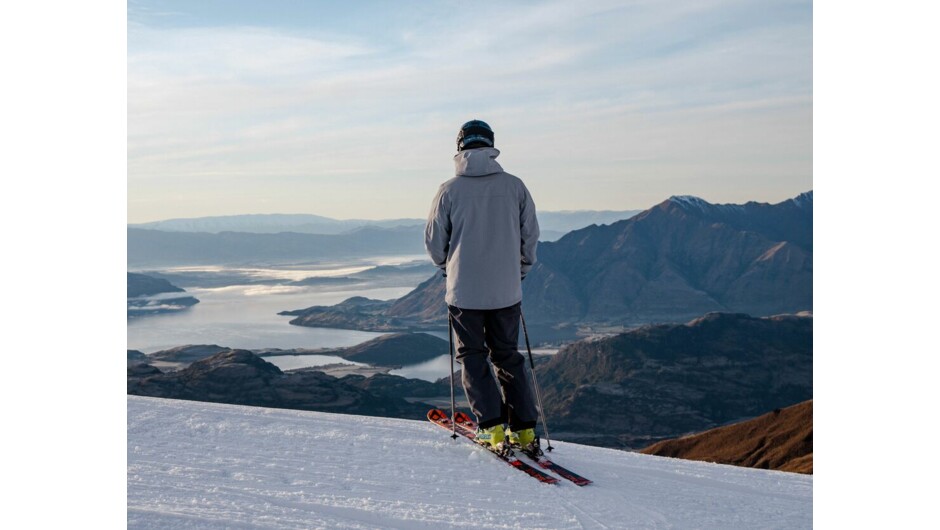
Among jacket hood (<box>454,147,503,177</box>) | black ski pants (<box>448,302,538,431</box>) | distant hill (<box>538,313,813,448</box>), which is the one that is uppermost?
jacket hood (<box>454,147,503,177</box>)

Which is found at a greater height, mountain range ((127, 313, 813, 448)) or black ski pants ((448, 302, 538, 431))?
black ski pants ((448, 302, 538, 431))

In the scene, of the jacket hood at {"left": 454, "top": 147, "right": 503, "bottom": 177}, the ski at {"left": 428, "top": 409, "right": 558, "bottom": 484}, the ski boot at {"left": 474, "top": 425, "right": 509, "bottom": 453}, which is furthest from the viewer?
the ski boot at {"left": 474, "top": 425, "right": 509, "bottom": 453}

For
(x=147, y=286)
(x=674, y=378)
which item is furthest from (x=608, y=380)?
(x=147, y=286)

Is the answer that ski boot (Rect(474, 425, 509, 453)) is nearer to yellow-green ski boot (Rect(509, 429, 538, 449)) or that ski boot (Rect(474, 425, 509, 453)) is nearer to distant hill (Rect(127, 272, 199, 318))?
yellow-green ski boot (Rect(509, 429, 538, 449))

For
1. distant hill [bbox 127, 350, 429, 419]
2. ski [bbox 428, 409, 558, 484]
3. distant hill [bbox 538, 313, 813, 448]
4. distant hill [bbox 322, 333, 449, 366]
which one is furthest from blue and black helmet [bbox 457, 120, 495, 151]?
distant hill [bbox 322, 333, 449, 366]

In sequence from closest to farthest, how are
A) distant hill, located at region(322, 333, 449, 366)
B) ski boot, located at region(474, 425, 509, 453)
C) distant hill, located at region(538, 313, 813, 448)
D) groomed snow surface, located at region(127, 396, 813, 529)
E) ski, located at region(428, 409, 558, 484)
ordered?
groomed snow surface, located at region(127, 396, 813, 529)
ski, located at region(428, 409, 558, 484)
ski boot, located at region(474, 425, 509, 453)
distant hill, located at region(538, 313, 813, 448)
distant hill, located at region(322, 333, 449, 366)

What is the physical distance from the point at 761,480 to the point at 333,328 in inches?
6930

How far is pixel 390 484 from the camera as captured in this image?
195 inches

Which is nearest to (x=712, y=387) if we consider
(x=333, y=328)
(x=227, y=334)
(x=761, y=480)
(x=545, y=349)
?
(x=545, y=349)

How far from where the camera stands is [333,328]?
17800cm

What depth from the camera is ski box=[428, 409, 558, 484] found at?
5176 millimetres

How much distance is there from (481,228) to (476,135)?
2.17ft

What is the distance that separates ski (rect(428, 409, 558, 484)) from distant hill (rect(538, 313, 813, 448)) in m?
113
